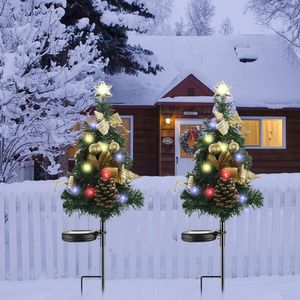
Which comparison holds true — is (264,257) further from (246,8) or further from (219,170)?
(246,8)

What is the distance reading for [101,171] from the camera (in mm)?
6105

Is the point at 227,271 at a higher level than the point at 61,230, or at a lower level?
lower

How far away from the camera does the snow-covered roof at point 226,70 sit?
20188mm

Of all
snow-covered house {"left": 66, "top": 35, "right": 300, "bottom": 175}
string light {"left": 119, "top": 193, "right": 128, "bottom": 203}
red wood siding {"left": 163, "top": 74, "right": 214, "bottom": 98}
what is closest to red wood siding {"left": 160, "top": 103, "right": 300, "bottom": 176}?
snow-covered house {"left": 66, "top": 35, "right": 300, "bottom": 175}

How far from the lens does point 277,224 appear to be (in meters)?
8.06

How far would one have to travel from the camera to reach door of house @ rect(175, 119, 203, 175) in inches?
763

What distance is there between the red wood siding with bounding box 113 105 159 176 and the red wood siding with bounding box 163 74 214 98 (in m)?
1.66

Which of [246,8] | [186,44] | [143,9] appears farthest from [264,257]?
[246,8]

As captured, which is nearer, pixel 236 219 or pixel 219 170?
pixel 219 170

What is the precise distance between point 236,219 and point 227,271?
0.73 metres

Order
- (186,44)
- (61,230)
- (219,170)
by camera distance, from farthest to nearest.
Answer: (186,44)
(61,230)
(219,170)

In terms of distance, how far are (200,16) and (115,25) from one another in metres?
46.0

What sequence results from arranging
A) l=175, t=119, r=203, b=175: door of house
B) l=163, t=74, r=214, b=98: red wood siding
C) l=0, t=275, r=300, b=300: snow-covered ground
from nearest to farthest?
1. l=0, t=275, r=300, b=300: snow-covered ground
2. l=163, t=74, r=214, b=98: red wood siding
3. l=175, t=119, r=203, b=175: door of house

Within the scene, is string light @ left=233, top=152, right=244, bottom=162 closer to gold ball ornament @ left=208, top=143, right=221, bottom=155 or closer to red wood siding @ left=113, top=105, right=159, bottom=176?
gold ball ornament @ left=208, top=143, right=221, bottom=155
